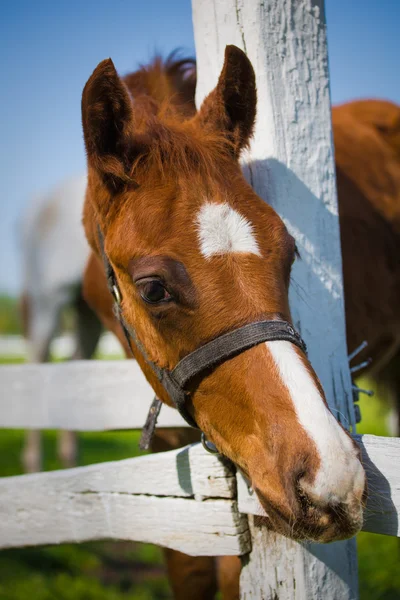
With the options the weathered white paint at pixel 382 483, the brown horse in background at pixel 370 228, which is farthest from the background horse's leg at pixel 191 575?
the weathered white paint at pixel 382 483

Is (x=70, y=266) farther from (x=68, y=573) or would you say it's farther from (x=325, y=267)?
(x=325, y=267)

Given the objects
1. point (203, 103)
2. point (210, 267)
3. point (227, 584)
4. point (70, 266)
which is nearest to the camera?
point (210, 267)

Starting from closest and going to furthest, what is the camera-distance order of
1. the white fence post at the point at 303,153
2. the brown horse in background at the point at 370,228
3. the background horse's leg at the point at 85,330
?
1. the white fence post at the point at 303,153
2. the brown horse in background at the point at 370,228
3. the background horse's leg at the point at 85,330

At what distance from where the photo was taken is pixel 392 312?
310 cm

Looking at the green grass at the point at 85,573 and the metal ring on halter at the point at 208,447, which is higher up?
the metal ring on halter at the point at 208,447

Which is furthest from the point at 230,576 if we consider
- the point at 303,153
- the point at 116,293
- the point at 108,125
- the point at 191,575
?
the point at 108,125

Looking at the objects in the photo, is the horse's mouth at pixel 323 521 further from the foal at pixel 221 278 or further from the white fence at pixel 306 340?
the white fence at pixel 306 340

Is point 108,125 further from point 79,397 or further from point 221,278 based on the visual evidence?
point 79,397

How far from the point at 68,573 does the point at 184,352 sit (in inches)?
112

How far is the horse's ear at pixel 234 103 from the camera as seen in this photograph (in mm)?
1669

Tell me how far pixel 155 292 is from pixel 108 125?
1.83ft

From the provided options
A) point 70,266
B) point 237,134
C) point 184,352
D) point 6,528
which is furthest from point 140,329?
point 70,266

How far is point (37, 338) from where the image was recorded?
6.14m

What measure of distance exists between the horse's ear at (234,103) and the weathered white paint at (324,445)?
830 millimetres
